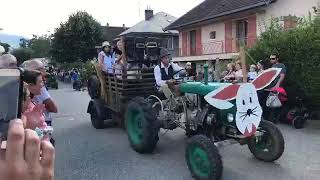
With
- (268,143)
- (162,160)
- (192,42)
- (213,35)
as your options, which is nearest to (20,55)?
(192,42)

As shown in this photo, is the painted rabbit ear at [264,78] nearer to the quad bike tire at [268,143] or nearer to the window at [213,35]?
the quad bike tire at [268,143]

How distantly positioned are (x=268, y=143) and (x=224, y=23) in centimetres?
2121

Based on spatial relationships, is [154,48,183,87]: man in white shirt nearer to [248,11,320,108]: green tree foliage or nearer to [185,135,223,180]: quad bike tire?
[185,135,223,180]: quad bike tire

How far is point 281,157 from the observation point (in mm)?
6805

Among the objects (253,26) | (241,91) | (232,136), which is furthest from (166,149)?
(253,26)

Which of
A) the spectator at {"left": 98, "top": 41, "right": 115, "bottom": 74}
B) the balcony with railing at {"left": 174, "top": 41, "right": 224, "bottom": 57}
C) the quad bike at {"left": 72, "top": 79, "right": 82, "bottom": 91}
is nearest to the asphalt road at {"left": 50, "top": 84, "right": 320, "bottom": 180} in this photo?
the spectator at {"left": 98, "top": 41, "right": 115, "bottom": 74}

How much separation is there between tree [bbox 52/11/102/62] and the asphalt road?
121ft

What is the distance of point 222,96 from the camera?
5.66 meters

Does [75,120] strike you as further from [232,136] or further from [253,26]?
[253,26]

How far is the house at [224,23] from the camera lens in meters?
23.2

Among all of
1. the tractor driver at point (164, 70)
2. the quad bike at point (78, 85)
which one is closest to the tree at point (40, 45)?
the quad bike at point (78, 85)

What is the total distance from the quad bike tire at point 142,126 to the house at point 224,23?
547 inches

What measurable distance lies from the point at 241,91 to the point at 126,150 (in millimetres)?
2815

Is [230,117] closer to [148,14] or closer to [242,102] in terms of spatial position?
[242,102]
